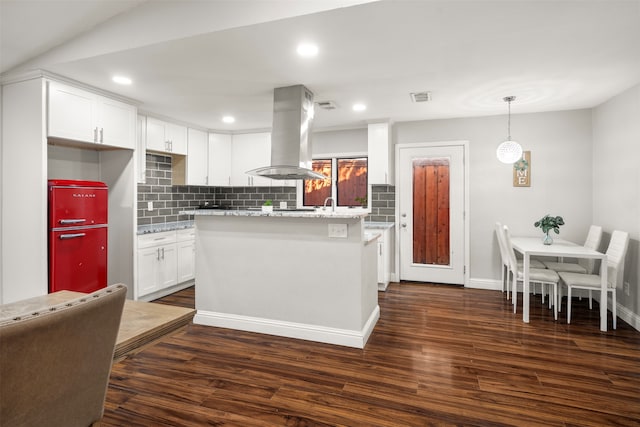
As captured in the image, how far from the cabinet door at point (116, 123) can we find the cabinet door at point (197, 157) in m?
1.27

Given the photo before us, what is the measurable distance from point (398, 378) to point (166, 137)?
168 inches

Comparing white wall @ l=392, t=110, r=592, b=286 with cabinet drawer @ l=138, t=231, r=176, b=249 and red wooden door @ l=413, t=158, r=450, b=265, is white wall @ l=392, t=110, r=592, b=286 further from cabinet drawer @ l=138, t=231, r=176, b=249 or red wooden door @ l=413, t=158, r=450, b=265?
cabinet drawer @ l=138, t=231, r=176, b=249

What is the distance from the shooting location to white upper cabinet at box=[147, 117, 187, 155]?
4.62m

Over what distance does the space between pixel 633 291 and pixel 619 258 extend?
0.43m

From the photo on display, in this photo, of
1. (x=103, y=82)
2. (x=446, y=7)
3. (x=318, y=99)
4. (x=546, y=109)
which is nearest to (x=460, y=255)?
(x=546, y=109)

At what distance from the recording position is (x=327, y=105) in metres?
4.22

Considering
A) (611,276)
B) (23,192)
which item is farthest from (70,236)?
(611,276)

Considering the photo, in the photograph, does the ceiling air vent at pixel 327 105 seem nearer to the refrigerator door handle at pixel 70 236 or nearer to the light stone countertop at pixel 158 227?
the light stone countertop at pixel 158 227

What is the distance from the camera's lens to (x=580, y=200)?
4.54 metres

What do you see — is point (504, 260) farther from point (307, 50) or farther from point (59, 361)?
point (59, 361)

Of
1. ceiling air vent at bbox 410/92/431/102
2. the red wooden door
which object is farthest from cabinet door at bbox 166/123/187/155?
the red wooden door

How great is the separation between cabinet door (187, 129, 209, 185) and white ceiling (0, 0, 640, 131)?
4.64 ft

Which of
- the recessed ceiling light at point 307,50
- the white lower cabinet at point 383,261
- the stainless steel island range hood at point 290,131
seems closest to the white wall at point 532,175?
the white lower cabinet at point 383,261

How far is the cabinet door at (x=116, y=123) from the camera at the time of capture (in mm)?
3660
